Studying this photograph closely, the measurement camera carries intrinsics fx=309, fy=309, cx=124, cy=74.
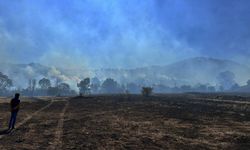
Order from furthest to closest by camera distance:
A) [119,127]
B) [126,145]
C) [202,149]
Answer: [119,127]
[126,145]
[202,149]

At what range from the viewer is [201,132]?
21.0 meters

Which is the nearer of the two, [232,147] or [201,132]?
[232,147]

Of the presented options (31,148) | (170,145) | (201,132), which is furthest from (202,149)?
(31,148)

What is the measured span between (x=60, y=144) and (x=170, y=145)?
230 inches

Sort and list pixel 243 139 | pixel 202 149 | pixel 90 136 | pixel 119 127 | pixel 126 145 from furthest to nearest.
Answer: pixel 119 127 < pixel 90 136 < pixel 243 139 < pixel 126 145 < pixel 202 149

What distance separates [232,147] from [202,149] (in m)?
1.85

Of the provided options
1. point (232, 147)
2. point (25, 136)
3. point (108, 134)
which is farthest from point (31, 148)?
point (232, 147)

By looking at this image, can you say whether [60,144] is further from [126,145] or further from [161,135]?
[161,135]

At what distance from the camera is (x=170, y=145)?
16375 millimetres

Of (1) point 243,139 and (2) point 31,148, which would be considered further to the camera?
(1) point 243,139

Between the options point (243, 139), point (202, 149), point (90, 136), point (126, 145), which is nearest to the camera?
point (202, 149)

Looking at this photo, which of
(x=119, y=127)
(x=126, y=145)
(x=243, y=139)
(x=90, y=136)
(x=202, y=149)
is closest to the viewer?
(x=202, y=149)

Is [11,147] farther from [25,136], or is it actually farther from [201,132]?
[201,132]

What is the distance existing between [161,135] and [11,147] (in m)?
9.01
